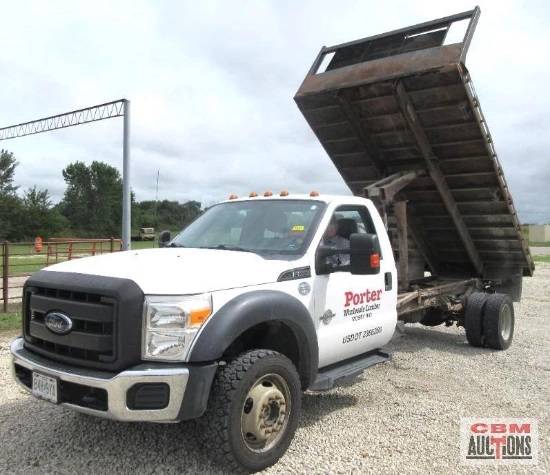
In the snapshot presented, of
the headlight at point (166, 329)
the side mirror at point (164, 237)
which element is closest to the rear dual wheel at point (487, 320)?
the side mirror at point (164, 237)

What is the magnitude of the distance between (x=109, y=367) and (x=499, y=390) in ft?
13.8

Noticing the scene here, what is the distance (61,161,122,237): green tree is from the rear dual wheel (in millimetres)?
89460

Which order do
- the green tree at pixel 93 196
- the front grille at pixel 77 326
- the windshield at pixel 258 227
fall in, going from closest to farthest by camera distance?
the front grille at pixel 77 326 → the windshield at pixel 258 227 → the green tree at pixel 93 196

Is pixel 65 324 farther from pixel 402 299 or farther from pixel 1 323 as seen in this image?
pixel 1 323

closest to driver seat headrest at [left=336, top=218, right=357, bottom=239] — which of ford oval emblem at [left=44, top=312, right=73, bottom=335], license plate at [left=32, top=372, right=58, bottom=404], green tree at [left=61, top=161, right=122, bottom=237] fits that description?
ford oval emblem at [left=44, top=312, right=73, bottom=335]

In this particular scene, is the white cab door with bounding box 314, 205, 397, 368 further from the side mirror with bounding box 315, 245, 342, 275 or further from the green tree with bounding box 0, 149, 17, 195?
the green tree with bounding box 0, 149, 17, 195

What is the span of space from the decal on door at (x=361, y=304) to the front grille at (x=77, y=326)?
2077 millimetres

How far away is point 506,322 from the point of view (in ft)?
25.8

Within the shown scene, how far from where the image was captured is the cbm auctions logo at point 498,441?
411 centimetres

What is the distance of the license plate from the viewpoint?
3516 mm

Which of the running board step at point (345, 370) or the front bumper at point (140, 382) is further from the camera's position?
the running board step at point (345, 370)

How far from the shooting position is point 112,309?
3.36 meters

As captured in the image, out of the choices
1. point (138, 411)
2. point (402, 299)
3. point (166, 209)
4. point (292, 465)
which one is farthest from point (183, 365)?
point (166, 209)

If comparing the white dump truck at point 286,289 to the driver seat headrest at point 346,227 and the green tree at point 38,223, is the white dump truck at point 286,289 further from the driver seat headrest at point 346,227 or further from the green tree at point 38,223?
the green tree at point 38,223
